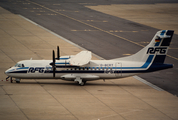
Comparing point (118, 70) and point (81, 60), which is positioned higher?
point (81, 60)

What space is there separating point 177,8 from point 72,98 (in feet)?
253

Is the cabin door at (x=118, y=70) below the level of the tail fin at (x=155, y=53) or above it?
below

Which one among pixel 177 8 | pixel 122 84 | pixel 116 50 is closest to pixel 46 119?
pixel 122 84

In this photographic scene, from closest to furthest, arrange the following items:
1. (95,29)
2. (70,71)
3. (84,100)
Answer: (84,100) < (70,71) < (95,29)

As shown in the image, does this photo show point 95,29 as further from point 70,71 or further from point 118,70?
point 70,71

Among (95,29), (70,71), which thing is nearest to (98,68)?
(70,71)

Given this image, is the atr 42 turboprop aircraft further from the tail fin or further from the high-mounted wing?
the high-mounted wing

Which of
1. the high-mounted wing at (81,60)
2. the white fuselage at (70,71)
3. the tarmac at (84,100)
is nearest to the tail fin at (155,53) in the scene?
the white fuselage at (70,71)

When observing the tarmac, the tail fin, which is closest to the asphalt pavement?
the tail fin

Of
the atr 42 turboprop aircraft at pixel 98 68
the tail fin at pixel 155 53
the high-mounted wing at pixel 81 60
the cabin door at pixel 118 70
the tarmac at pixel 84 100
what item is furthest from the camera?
the cabin door at pixel 118 70

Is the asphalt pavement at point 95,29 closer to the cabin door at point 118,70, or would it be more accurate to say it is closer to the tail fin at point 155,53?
the tail fin at point 155,53

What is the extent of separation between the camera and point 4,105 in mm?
29359

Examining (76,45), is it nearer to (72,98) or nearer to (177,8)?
(72,98)

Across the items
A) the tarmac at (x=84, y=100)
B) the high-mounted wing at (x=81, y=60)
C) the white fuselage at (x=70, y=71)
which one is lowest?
the tarmac at (x=84, y=100)
